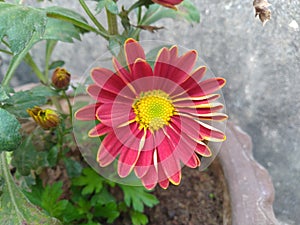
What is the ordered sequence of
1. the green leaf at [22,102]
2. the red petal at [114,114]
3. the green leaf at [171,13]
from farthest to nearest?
the green leaf at [171,13] < the green leaf at [22,102] < the red petal at [114,114]

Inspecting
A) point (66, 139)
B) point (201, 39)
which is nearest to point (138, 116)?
point (66, 139)

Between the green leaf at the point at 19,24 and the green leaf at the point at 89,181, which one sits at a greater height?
the green leaf at the point at 19,24

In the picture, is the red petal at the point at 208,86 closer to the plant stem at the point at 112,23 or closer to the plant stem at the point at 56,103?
the plant stem at the point at 112,23

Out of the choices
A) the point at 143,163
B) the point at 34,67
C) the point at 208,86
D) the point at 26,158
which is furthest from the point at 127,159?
the point at 34,67

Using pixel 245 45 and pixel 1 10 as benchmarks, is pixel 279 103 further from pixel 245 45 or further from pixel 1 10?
pixel 1 10

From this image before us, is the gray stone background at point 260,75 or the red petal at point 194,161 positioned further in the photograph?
the gray stone background at point 260,75

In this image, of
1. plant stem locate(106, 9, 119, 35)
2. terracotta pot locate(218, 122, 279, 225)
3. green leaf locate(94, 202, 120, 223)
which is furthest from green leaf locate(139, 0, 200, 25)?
green leaf locate(94, 202, 120, 223)

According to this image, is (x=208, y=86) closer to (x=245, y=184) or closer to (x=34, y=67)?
(x=245, y=184)

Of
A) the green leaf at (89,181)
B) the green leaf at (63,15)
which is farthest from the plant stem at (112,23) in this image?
the green leaf at (89,181)
